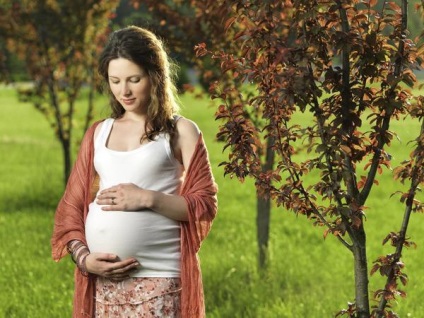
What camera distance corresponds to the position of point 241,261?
691 centimetres

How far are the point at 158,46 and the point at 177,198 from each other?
1.88ft

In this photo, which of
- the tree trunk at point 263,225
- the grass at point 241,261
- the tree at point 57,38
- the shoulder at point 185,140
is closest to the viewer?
the shoulder at point 185,140

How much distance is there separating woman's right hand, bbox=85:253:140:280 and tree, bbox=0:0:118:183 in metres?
6.62

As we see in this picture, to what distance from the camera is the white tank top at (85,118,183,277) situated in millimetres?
3041

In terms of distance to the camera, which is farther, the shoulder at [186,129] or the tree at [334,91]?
the shoulder at [186,129]

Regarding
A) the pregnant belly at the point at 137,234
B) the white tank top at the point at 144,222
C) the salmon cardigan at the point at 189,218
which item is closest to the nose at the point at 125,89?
the white tank top at the point at 144,222

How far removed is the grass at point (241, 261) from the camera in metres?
5.65

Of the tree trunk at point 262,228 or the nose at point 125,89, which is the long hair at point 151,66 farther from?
the tree trunk at point 262,228

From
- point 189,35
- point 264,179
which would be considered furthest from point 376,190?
point 264,179

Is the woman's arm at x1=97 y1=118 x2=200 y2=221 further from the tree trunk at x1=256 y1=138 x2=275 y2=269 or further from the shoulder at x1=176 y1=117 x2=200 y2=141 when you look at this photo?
the tree trunk at x1=256 y1=138 x2=275 y2=269

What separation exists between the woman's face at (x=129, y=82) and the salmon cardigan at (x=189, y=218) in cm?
27

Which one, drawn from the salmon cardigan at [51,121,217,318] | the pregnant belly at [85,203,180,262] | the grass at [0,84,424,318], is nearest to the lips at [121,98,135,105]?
the salmon cardigan at [51,121,217,318]

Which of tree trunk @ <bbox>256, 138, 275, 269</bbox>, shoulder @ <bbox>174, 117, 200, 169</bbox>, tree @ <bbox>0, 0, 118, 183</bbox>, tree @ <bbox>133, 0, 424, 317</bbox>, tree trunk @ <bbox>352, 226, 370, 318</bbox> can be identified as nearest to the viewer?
tree @ <bbox>133, 0, 424, 317</bbox>

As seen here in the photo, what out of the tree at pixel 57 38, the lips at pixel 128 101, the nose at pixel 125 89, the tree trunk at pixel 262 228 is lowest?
the tree trunk at pixel 262 228
